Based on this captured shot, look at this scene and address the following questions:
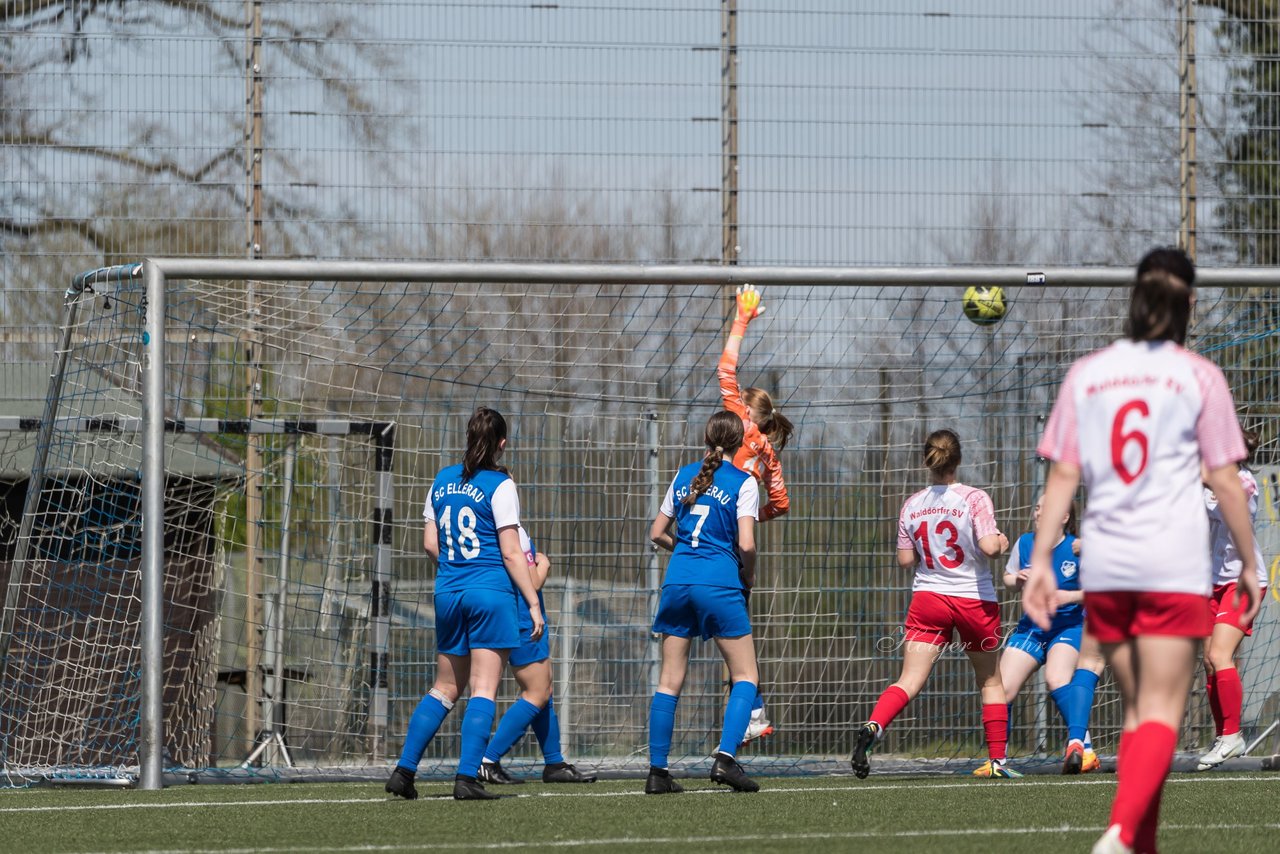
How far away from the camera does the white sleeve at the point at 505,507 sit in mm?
6855

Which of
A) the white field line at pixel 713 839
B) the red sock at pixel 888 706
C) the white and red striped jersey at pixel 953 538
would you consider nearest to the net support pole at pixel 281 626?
the red sock at pixel 888 706

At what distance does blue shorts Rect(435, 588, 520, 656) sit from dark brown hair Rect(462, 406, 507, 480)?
500mm

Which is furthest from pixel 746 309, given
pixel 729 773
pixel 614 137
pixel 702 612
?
pixel 614 137

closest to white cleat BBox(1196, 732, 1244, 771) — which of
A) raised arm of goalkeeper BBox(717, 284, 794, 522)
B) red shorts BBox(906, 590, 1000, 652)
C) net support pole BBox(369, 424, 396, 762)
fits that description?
red shorts BBox(906, 590, 1000, 652)

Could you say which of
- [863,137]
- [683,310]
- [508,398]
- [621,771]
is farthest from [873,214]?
[621,771]

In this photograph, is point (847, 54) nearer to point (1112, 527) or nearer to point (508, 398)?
point (508, 398)

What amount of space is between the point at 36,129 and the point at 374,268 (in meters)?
5.28

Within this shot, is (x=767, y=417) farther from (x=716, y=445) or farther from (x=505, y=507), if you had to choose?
(x=505, y=507)

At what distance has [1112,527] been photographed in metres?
4.10

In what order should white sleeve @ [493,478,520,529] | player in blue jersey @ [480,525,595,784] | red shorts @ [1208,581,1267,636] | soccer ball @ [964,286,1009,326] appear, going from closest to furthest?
white sleeve @ [493,478,520,529] → player in blue jersey @ [480,525,595,784] → red shorts @ [1208,581,1267,636] → soccer ball @ [964,286,1009,326]

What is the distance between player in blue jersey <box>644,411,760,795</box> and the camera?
7.15m

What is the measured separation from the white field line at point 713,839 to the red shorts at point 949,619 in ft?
7.73

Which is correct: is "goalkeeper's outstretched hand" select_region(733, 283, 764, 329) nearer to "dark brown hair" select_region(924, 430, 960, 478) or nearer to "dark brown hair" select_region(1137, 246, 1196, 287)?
"dark brown hair" select_region(924, 430, 960, 478)

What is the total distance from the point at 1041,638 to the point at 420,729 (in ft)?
11.8
